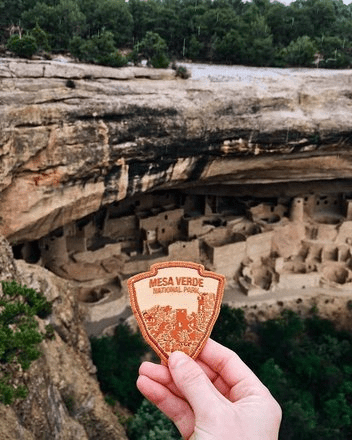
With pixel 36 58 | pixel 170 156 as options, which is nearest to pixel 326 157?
pixel 170 156

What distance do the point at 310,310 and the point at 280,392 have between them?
14.6ft

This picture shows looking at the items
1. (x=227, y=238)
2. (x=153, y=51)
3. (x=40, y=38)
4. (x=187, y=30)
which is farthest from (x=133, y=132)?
(x=187, y=30)

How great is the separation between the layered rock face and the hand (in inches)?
270

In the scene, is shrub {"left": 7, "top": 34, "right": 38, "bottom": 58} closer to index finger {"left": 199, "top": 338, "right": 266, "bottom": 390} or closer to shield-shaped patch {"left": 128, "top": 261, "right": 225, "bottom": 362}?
shield-shaped patch {"left": 128, "top": 261, "right": 225, "bottom": 362}

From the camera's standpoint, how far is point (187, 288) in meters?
3.77

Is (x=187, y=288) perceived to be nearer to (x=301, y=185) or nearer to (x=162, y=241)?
(x=162, y=241)

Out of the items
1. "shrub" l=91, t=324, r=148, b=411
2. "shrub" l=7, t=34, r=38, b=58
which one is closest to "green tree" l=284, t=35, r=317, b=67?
"shrub" l=7, t=34, r=38, b=58

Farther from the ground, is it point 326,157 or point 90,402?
point 326,157

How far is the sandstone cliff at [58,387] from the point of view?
241 inches

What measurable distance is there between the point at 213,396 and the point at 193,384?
6.7 inches

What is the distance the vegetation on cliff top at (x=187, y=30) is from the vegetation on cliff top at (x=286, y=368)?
9.03 metres

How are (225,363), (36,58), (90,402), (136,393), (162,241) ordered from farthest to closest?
(162,241), (136,393), (36,58), (90,402), (225,363)

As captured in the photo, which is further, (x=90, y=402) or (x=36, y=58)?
(x=36, y=58)

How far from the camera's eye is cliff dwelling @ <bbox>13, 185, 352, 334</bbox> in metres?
15.1
